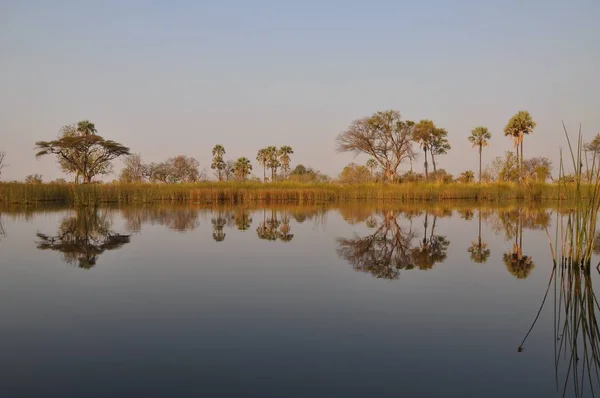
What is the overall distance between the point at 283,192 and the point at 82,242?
23.8m

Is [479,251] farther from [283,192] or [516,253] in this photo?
[283,192]

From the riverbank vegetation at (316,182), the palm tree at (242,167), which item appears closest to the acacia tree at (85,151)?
the riverbank vegetation at (316,182)

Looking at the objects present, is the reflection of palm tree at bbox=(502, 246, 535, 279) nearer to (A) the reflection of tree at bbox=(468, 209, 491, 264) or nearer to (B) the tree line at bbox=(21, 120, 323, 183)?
(A) the reflection of tree at bbox=(468, 209, 491, 264)

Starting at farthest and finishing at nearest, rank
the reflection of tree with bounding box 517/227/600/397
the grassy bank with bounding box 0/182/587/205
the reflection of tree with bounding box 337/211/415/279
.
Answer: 1. the grassy bank with bounding box 0/182/587/205
2. the reflection of tree with bounding box 337/211/415/279
3. the reflection of tree with bounding box 517/227/600/397

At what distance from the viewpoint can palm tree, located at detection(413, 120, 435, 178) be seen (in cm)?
5066

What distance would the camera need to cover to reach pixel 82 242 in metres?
10.3

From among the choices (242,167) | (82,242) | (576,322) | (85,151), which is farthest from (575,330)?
(242,167)

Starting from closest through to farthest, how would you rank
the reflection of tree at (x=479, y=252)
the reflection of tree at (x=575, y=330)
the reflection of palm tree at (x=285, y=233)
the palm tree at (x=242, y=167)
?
the reflection of tree at (x=575, y=330) → the reflection of tree at (x=479, y=252) → the reflection of palm tree at (x=285, y=233) → the palm tree at (x=242, y=167)

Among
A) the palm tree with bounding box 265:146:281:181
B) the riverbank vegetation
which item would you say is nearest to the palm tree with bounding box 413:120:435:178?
the riverbank vegetation

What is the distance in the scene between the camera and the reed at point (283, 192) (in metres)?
29.8

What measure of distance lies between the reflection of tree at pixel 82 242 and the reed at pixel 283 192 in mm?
16809

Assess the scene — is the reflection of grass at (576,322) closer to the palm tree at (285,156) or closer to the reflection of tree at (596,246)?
the reflection of tree at (596,246)

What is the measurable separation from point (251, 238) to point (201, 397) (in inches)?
336

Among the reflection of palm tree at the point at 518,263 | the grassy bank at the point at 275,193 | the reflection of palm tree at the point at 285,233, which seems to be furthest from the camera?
the grassy bank at the point at 275,193
